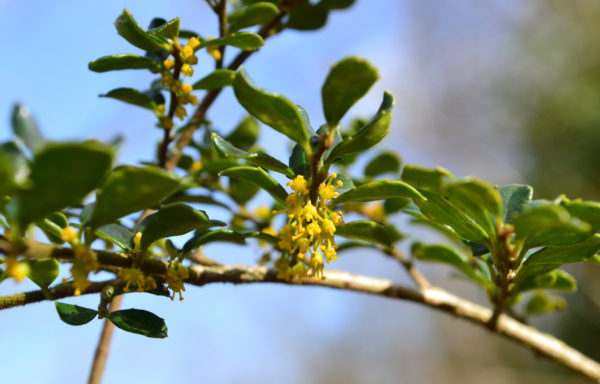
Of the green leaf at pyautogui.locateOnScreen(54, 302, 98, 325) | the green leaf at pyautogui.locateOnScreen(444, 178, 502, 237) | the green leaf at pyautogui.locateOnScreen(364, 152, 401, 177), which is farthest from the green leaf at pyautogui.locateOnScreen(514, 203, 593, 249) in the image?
the green leaf at pyautogui.locateOnScreen(364, 152, 401, 177)

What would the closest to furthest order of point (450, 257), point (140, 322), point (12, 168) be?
point (12, 168), point (140, 322), point (450, 257)

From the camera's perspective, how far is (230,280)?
78cm

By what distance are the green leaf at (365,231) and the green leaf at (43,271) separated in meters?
0.34

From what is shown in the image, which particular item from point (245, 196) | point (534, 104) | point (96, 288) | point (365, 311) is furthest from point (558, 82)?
point (96, 288)

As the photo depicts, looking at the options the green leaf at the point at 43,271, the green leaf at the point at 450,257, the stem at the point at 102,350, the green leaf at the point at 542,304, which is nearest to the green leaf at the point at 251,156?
the green leaf at the point at 43,271

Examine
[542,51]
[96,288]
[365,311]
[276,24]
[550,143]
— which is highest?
[542,51]

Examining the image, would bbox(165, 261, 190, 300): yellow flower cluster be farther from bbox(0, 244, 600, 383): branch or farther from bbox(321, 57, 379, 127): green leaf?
bbox(321, 57, 379, 127): green leaf

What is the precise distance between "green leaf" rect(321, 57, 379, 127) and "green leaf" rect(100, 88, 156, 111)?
0.36 meters

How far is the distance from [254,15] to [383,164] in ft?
1.69

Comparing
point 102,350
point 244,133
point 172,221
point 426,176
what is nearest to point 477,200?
point 426,176

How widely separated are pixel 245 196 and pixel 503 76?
8.90 meters

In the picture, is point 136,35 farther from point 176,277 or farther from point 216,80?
point 176,277

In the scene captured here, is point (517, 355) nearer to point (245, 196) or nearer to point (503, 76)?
point (503, 76)

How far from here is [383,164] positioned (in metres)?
1.19
